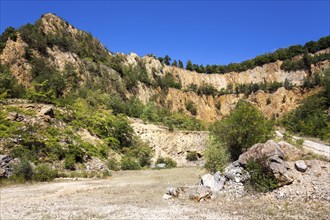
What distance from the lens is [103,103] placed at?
38281mm

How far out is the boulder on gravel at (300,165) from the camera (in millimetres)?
13289

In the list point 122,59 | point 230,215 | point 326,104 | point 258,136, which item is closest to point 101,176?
point 258,136

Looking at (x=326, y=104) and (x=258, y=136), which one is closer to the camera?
(x=258, y=136)

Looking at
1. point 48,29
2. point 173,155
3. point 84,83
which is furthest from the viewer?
point 48,29

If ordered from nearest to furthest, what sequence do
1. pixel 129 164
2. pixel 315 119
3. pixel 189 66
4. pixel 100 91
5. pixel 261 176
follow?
pixel 261 176 < pixel 129 164 < pixel 315 119 < pixel 100 91 < pixel 189 66

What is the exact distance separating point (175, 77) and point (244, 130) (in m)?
49.2

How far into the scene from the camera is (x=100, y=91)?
4084cm

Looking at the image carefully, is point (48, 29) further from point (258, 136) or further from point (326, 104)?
point (326, 104)

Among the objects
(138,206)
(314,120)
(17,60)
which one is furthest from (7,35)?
(314,120)

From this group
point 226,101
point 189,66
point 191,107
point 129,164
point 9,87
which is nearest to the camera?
point 129,164

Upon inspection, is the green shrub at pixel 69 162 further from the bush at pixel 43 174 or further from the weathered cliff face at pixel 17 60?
the weathered cliff face at pixel 17 60

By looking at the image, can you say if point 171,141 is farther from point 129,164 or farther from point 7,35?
point 7,35

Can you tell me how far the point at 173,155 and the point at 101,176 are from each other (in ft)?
56.0

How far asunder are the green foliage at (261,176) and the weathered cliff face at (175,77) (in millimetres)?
29840
